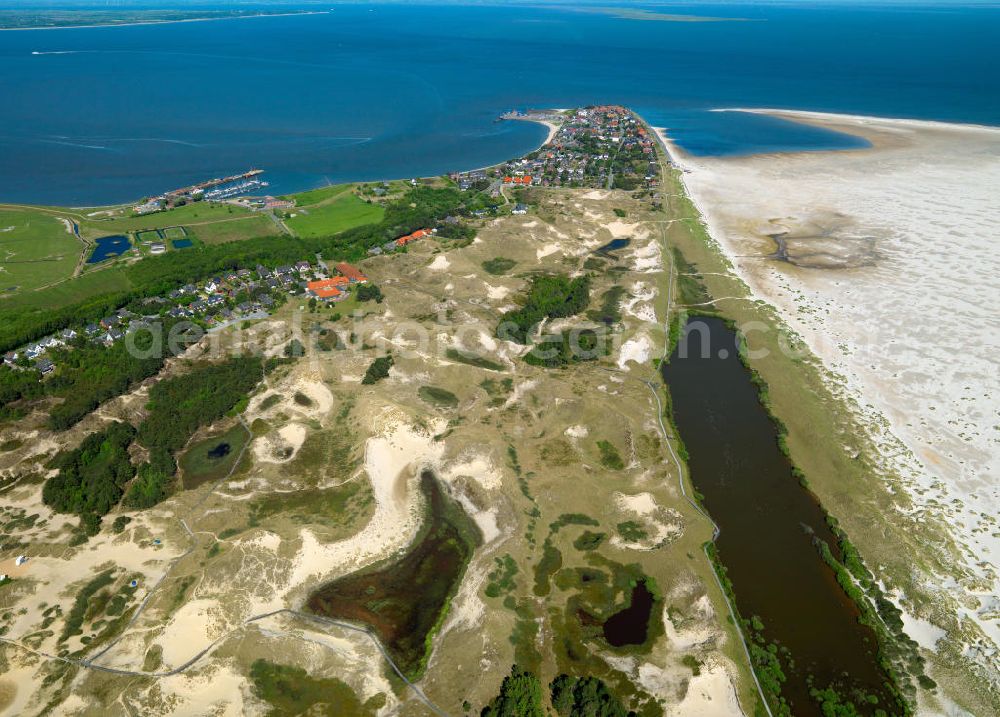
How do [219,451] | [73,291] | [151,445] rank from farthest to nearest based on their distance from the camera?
[73,291], [219,451], [151,445]

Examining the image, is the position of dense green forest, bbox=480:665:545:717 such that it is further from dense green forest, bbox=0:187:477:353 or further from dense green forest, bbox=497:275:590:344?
dense green forest, bbox=0:187:477:353

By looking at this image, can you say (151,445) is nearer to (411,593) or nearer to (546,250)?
(411,593)

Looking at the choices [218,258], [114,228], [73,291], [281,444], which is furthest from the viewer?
[114,228]

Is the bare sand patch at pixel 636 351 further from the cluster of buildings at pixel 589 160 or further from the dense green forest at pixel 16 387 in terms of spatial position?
the cluster of buildings at pixel 589 160

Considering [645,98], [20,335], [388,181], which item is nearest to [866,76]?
[645,98]

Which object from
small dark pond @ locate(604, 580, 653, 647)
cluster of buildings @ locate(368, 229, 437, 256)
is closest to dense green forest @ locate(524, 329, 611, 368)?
small dark pond @ locate(604, 580, 653, 647)

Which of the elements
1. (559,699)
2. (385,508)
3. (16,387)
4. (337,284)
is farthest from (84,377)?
(559,699)
